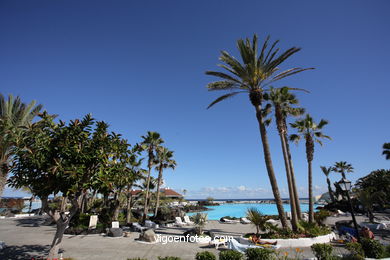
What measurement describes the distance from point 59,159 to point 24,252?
23.1 feet

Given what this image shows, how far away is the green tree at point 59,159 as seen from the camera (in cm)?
766

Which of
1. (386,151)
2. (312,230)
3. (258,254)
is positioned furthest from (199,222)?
(386,151)

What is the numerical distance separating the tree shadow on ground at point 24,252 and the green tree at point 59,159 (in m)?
2.94

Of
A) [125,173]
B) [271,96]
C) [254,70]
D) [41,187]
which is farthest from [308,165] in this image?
[41,187]

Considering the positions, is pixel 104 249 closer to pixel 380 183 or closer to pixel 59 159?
pixel 59 159

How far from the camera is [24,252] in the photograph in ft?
35.5

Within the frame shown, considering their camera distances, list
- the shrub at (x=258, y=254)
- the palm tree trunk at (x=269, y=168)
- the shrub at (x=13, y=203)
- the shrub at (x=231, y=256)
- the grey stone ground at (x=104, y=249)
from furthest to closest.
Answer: the shrub at (x=13, y=203)
the palm tree trunk at (x=269, y=168)
the grey stone ground at (x=104, y=249)
the shrub at (x=258, y=254)
the shrub at (x=231, y=256)

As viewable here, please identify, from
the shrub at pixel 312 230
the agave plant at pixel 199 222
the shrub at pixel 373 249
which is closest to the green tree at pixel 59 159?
the agave plant at pixel 199 222

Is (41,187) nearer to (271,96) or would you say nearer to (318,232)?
(318,232)

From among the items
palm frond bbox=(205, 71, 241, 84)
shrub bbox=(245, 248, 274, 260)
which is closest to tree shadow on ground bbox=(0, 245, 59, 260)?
shrub bbox=(245, 248, 274, 260)

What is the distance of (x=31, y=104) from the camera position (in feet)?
45.9

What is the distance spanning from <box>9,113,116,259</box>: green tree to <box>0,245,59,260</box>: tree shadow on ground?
2942 mm

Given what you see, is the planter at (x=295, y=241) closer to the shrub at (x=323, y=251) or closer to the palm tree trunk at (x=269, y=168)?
the palm tree trunk at (x=269, y=168)

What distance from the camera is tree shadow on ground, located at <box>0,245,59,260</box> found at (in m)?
9.98
